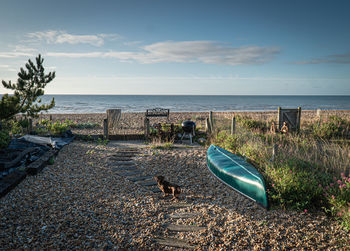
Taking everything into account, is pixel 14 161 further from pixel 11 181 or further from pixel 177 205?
pixel 177 205

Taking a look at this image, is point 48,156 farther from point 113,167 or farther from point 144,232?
point 144,232

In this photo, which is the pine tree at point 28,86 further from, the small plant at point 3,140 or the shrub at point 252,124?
the shrub at point 252,124

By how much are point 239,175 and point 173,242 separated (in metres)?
→ 2.48

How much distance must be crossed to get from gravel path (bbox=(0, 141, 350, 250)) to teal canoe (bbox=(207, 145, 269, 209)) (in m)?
0.18

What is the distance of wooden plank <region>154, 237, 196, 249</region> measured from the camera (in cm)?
355

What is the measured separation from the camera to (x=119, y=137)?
11.6 meters

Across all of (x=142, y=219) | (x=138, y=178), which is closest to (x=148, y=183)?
(x=138, y=178)

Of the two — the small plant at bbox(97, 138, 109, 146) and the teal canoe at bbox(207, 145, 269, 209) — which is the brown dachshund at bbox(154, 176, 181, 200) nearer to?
the teal canoe at bbox(207, 145, 269, 209)

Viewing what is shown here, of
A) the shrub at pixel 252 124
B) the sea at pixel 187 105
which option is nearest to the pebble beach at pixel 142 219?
the shrub at pixel 252 124

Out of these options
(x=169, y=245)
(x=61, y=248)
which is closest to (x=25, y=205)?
(x=61, y=248)

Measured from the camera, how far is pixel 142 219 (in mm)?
4270

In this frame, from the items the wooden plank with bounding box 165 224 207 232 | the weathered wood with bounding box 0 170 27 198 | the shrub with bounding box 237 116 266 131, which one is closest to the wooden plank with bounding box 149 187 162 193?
the wooden plank with bounding box 165 224 207 232

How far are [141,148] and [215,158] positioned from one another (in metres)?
3.84

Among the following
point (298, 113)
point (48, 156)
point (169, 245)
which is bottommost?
point (169, 245)
